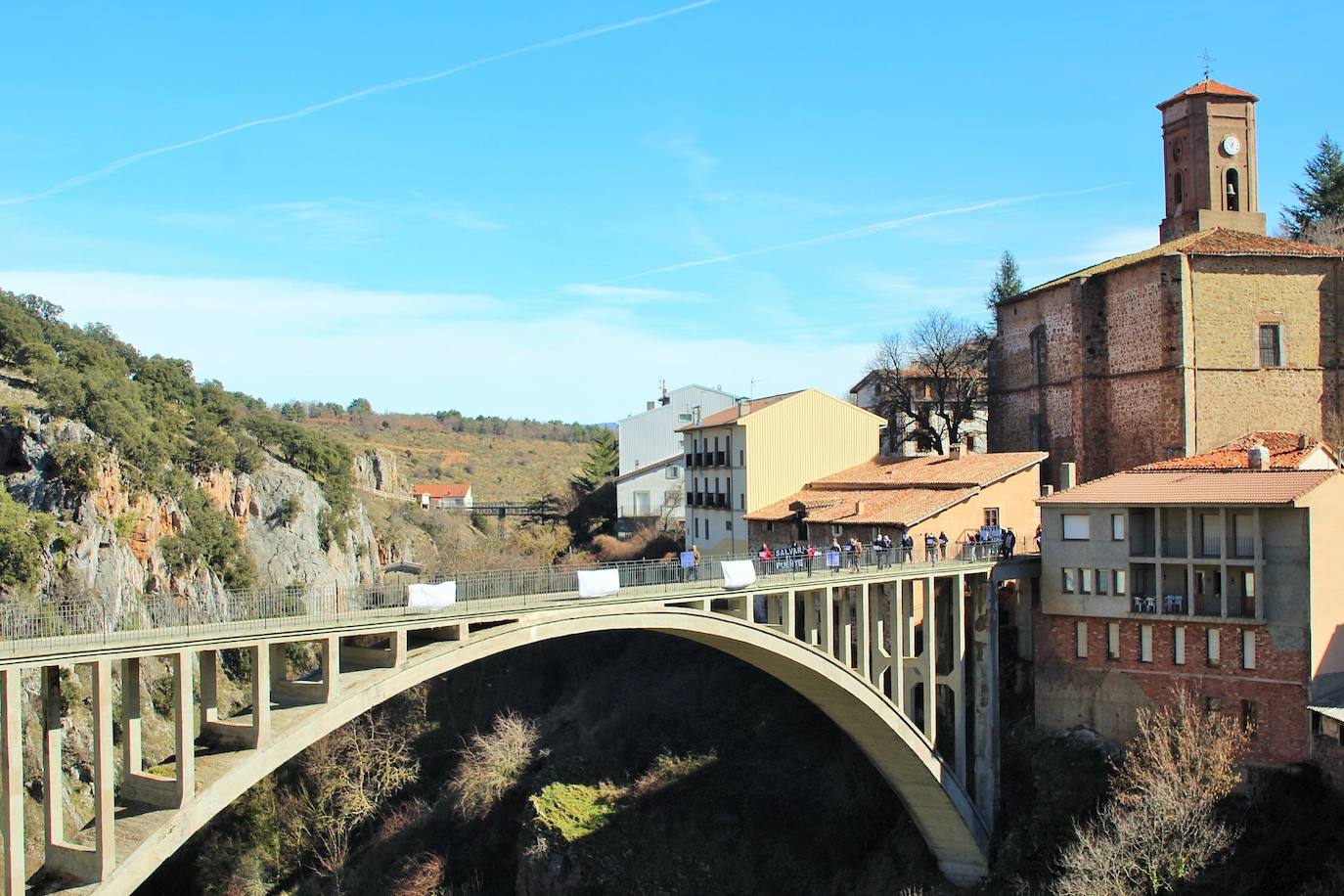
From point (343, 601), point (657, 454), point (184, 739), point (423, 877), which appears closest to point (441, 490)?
point (657, 454)

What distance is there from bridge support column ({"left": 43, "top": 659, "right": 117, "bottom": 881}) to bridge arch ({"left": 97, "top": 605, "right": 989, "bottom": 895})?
37 cm

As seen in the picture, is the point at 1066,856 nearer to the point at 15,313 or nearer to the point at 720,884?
the point at 720,884

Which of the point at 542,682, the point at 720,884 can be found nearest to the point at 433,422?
the point at 542,682

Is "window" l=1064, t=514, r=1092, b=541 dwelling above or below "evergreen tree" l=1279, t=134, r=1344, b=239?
below

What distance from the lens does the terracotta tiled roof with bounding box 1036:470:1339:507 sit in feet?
91.8

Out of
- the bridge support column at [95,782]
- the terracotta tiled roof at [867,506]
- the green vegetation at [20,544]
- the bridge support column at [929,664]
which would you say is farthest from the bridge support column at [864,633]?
the green vegetation at [20,544]

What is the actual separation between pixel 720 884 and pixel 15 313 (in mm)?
42231

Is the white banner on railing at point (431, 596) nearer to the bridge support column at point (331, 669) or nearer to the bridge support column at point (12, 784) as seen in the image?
the bridge support column at point (331, 669)

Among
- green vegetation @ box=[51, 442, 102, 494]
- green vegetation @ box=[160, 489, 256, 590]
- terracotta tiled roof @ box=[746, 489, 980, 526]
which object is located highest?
green vegetation @ box=[51, 442, 102, 494]

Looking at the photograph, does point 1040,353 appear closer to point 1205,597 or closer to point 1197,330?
point 1197,330

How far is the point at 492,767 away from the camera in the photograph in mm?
44094

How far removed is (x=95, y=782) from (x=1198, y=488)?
24046 millimetres

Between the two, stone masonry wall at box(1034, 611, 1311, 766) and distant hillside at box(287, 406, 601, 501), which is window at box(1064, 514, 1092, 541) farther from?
distant hillside at box(287, 406, 601, 501)

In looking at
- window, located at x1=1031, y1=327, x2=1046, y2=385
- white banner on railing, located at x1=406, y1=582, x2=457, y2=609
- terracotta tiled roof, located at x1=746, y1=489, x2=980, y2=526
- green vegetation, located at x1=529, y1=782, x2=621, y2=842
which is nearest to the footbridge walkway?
white banner on railing, located at x1=406, y1=582, x2=457, y2=609
